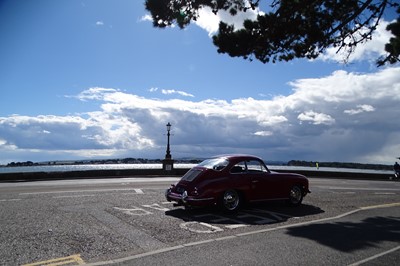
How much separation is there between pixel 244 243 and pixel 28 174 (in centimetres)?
2373

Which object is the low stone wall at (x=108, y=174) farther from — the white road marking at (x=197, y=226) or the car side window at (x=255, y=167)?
the white road marking at (x=197, y=226)

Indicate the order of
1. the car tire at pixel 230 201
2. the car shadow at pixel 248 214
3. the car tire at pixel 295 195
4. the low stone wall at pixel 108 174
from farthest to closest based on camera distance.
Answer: the low stone wall at pixel 108 174 → the car tire at pixel 295 195 → the car tire at pixel 230 201 → the car shadow at pixel 248 214

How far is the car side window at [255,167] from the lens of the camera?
34.7 feet

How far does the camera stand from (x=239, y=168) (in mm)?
10273

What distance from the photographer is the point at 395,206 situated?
12461mm

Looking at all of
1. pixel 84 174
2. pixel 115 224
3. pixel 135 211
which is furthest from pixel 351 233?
pixel 84 174

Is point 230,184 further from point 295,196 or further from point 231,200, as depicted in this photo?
point 295,196

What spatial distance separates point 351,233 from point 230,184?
3.32m

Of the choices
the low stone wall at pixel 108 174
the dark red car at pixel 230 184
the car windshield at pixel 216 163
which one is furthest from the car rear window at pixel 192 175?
the low stone wall at pixel 108 174

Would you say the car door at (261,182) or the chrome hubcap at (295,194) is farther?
the chrome hubcap at (295,194)

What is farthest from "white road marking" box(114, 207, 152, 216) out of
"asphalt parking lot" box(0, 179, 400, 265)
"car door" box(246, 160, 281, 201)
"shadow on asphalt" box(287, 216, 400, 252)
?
"shadow on asphalt" box(287, 216, 400, 252)

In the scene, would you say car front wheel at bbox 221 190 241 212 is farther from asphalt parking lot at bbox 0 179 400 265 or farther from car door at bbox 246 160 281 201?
car door at bbox 246 160 281 201

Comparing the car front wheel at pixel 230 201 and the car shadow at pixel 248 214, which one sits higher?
the car front wheel at pixel 230 201

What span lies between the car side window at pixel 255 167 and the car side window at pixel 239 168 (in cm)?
20
